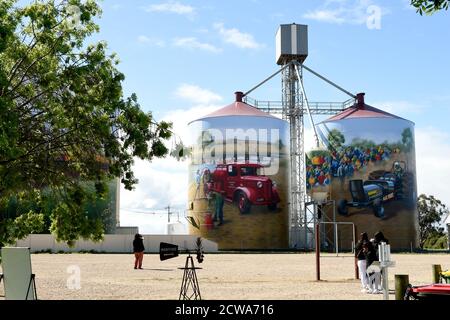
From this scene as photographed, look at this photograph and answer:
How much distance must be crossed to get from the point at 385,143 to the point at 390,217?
7935mm

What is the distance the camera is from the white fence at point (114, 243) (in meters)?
57.7

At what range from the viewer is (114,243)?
59.4m

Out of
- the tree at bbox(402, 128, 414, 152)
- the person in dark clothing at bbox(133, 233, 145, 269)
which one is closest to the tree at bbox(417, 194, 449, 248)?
the tree at bbox(402, 128, 414, 152)

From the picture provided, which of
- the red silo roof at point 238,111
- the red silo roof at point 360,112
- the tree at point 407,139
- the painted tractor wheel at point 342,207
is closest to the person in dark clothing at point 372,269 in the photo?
the red silo roof at point 238,111

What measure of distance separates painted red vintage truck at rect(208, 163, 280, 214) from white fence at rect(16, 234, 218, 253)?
5.28m

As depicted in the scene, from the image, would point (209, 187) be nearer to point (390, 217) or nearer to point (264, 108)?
point (264, 108)

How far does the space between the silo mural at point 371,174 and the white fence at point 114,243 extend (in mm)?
14759

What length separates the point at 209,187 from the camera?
62.3m

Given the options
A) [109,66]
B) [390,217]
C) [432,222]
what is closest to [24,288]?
[109,66]

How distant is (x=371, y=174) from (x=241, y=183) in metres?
14.2

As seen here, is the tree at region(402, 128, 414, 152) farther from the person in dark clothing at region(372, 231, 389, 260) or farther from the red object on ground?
the red object on ground

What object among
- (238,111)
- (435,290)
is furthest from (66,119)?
(238,111)

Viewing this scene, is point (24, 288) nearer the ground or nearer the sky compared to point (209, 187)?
nearer the ground

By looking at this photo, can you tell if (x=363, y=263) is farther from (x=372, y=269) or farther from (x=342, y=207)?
(x=342, y=207)
